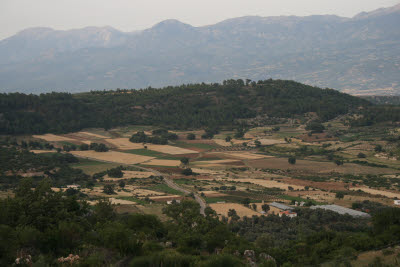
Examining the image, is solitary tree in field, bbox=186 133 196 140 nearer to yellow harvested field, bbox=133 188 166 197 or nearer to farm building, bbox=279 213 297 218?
yellow harvested field, bbox=133 188 166 197

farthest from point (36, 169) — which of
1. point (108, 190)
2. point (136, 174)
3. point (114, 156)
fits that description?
point (114, 156)

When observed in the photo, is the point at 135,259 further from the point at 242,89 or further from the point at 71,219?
the point at 242,89

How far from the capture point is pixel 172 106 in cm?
15500

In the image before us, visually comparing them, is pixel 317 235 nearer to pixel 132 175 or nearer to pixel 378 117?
pixel 132 175

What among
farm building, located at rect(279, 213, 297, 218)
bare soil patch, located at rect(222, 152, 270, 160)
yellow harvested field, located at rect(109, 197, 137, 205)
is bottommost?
yellow harvested field, located at rect(109, 197, 137, 205)

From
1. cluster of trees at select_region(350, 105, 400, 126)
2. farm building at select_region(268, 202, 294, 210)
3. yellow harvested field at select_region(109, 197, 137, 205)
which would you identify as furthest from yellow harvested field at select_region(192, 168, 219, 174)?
cluster of trees at select_region(350, 105, 400, 126)

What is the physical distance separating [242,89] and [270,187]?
104865 millimetres

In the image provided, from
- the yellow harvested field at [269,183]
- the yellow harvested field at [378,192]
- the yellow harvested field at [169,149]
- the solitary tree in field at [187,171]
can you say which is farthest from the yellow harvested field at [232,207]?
the yellow harvested field at [169,149]

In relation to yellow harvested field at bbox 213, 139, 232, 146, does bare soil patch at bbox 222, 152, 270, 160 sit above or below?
below

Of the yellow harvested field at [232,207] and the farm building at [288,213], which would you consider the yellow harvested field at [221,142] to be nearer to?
the yellow harvested field at [232,207]

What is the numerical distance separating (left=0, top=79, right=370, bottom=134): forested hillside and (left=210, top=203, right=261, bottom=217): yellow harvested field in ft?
252

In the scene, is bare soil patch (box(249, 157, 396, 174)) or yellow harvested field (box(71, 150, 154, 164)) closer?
bare soil patch (box(249, 157, 396, 174))

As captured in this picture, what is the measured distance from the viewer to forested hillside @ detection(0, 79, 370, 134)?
422 ft

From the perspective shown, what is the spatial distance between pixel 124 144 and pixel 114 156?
14.6 meters
